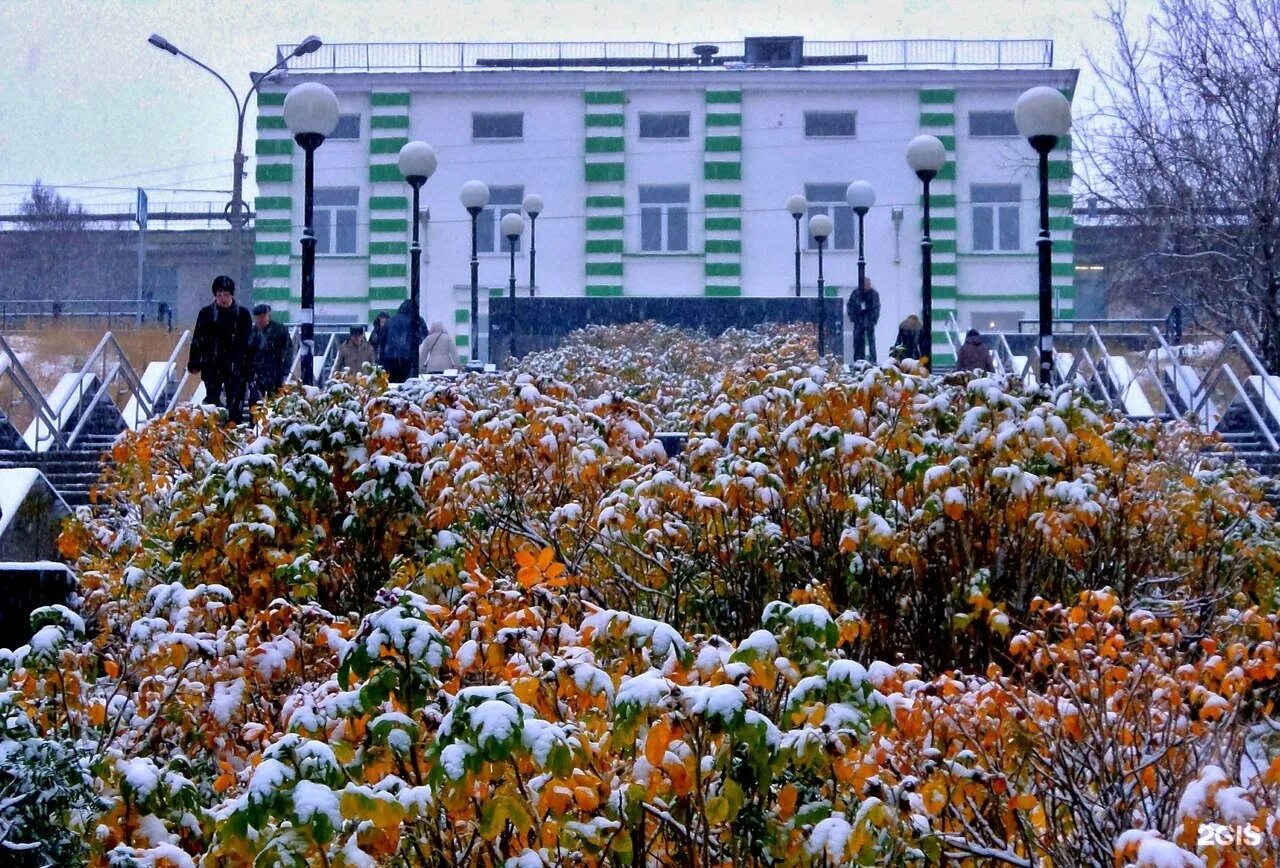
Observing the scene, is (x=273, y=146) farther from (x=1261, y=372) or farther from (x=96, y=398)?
(x=1261, y=372)

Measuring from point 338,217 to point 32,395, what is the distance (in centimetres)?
2445

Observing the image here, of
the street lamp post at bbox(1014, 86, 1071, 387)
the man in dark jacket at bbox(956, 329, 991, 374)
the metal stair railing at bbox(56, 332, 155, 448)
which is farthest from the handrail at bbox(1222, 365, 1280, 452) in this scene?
the metal stair railing at bbox(56, 332, 155, 448)

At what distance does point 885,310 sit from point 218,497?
108ft

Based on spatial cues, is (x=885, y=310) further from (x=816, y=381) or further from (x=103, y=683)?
(x=103, y=683)

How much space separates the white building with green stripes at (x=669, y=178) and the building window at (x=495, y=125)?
0.12ft

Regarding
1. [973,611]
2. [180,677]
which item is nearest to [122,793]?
[180,677]

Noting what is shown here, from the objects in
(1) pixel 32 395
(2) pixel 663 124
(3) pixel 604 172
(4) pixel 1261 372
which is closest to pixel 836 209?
(2) pixel 663 124

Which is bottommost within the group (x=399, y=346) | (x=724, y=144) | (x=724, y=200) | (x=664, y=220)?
(x=399, y=346)

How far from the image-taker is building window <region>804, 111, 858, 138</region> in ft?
131

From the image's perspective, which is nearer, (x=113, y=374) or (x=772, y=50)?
(x=113, y=374)

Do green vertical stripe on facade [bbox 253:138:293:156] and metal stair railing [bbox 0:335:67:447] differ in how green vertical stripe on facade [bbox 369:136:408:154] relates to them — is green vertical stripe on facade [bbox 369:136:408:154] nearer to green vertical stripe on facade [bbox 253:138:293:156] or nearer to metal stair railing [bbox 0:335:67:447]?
green vertical stripe on facade [bbox 253:138:293:156]

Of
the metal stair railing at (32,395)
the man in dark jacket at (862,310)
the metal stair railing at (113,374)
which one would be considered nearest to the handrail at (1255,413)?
the man in dark jacket at (862,310)

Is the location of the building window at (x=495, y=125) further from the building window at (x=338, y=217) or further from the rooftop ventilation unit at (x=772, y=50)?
the rooftop ventilation unit at (x=772, y=50)

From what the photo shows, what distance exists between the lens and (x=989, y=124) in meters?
40.2
